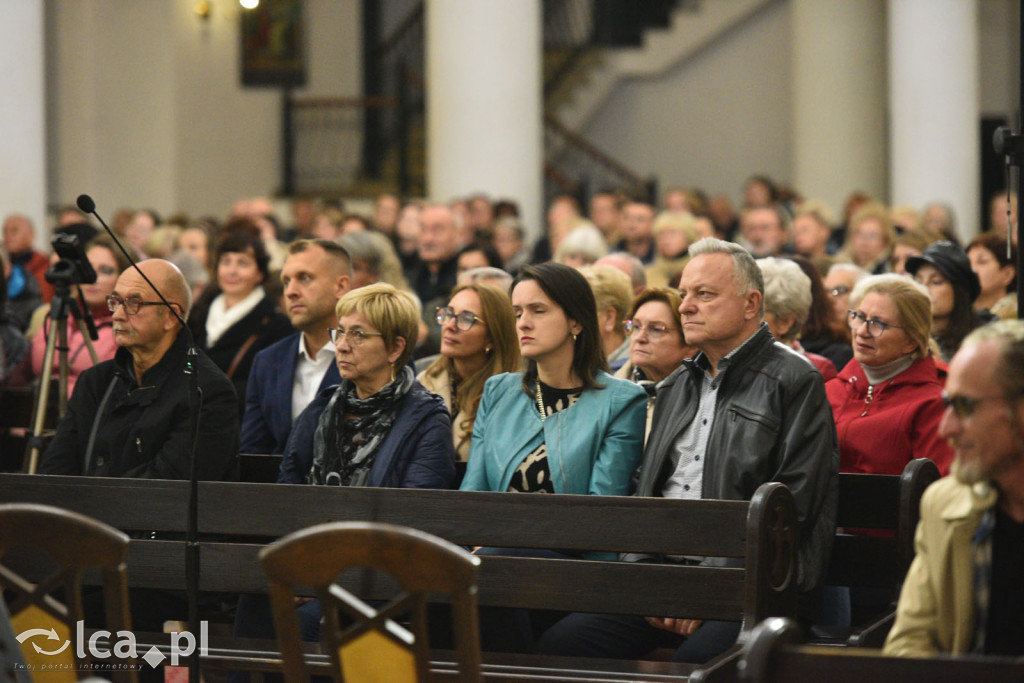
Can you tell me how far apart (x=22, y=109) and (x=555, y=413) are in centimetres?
698

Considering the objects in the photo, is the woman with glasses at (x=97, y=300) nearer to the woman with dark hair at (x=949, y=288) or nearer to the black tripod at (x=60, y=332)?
the black tripod at (x=60, y=332)

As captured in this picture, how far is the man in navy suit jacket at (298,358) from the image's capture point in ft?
17.7

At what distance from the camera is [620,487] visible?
426 cm

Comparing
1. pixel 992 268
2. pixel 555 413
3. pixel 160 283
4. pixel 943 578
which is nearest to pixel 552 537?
pixel 555 413

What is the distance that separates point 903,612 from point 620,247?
7.86 metres

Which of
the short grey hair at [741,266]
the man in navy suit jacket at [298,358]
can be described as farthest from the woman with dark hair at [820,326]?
the man in navy suit jacket at [298,358]

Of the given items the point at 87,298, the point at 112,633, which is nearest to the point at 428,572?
the point at 112,633

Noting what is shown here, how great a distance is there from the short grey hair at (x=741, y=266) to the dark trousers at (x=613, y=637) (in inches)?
38.2

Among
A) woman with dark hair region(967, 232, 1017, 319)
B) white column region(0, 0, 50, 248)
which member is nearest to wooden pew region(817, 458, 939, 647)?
woman with dark hair region(967, 232, 1017, 319)

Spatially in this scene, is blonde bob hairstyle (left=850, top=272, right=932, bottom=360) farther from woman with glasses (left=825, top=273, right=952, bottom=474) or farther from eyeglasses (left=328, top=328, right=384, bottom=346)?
eyeglasses (left=328, top=328, right=384, bottom=346)

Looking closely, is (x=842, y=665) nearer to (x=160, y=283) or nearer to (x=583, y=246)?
(x=160, y=283)

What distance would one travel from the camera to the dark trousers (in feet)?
12.7

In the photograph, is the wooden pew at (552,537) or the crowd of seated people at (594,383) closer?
the wooden pew at (552,537)

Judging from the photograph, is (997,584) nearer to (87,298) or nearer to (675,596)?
(675,596)
